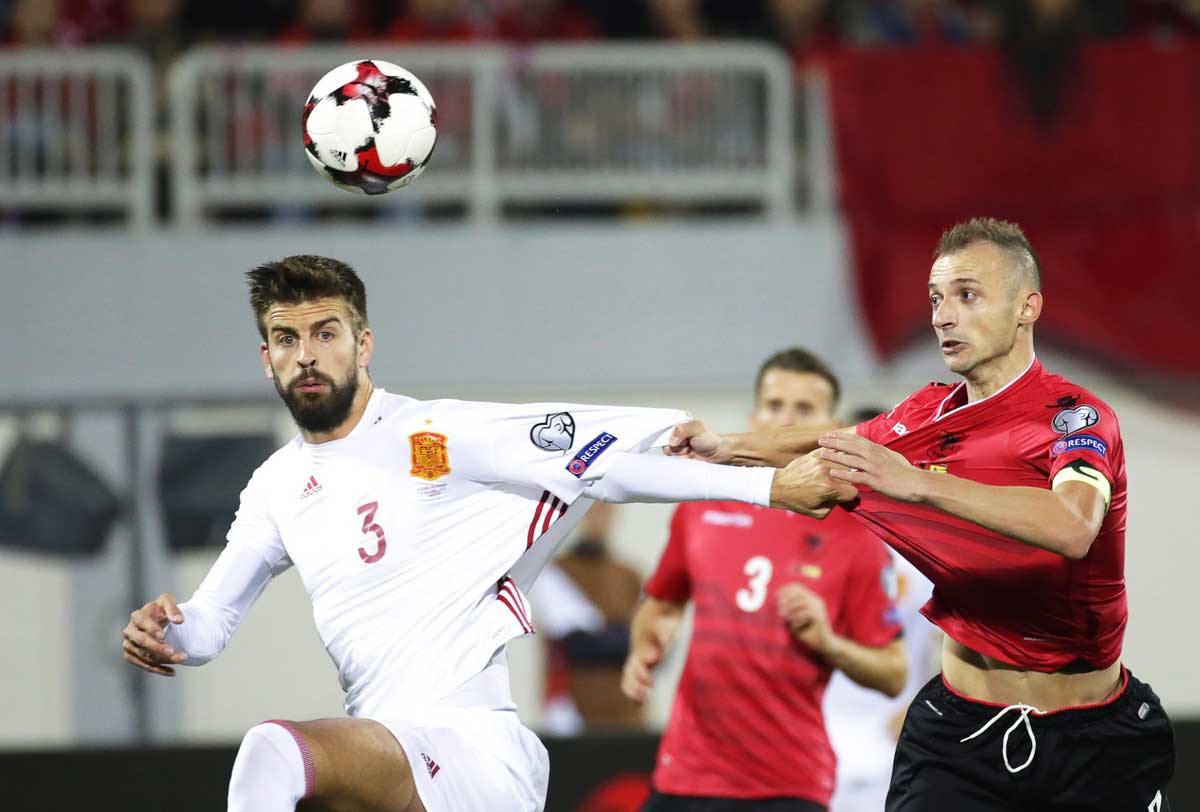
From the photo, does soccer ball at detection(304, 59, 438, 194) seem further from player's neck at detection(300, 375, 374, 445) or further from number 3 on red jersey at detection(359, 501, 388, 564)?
number 3 on red jersey at detection(359, 501, 388, 564)

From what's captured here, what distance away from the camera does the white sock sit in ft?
12.2

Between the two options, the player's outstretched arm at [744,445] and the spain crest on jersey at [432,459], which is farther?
the player's outstretched arm at [744,445]

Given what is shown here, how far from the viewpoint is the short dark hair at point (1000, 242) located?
4.20 m

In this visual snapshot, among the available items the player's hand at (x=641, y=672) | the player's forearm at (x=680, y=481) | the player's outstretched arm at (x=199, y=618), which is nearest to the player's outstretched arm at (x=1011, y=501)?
the player's forearm at (x=680, y=481)

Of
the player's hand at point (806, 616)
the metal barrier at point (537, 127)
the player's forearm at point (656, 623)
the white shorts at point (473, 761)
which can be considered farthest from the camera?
the metal barrier at point (537, 127)

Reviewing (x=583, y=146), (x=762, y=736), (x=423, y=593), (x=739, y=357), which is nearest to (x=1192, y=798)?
(x=739, y=357)

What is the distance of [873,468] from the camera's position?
391cm

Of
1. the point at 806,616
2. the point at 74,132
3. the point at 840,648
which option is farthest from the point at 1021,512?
the point at 74,132

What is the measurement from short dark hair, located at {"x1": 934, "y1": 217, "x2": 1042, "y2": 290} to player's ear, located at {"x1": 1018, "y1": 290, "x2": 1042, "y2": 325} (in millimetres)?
23

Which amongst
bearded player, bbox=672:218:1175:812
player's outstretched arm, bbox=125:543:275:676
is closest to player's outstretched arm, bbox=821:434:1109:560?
bearded player, bbox=672:218:1175:812

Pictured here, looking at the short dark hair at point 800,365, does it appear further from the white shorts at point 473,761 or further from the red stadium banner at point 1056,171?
the red stadium banner at point 1056,171

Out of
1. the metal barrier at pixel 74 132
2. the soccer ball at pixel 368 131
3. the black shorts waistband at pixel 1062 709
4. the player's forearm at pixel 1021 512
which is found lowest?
the black shorts waistband at pixel 1062 709

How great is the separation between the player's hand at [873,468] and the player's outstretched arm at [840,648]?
3.24ft

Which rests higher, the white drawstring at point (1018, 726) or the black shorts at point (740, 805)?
the white drawstring at point (1018, 726)
